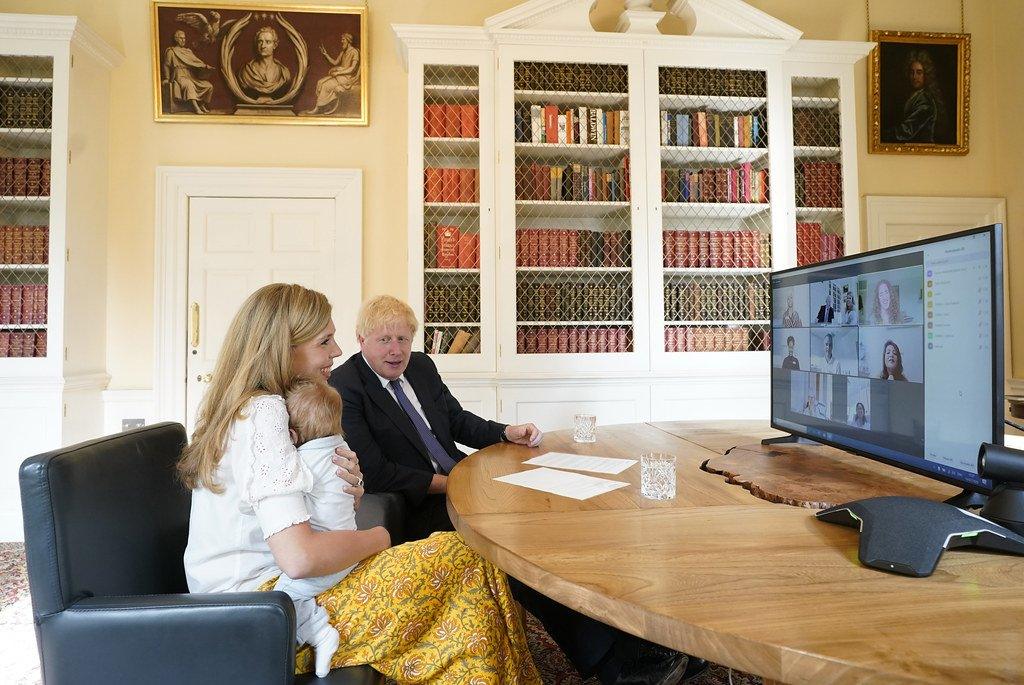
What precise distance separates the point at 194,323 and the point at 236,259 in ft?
1.50

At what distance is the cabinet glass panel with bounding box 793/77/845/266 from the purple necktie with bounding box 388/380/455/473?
2608 millimetres

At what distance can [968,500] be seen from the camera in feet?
3.26

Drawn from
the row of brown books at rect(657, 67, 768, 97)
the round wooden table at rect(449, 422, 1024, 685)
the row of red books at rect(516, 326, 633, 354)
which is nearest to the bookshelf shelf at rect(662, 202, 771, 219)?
the row of brown books at rect(657, 67, 768, 97)

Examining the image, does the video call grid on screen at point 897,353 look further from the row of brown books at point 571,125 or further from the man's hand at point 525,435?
the row of brown books at point 571,125

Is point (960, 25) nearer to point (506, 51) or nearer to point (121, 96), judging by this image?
point (506, 51)

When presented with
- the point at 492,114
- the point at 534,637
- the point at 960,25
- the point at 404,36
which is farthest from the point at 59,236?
the point at 960,25

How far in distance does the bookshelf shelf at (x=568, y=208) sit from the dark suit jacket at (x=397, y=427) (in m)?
1.40

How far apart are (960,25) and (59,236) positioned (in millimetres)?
5846

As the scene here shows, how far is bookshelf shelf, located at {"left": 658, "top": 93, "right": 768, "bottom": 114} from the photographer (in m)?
3.47

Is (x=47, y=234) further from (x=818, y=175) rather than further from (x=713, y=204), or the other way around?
(x=818, y=175)

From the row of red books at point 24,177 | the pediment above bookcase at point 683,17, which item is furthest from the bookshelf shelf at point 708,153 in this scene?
the row of red books at point 24,177

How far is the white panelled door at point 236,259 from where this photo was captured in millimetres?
3562

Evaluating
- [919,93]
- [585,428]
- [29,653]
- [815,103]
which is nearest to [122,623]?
[585,428]

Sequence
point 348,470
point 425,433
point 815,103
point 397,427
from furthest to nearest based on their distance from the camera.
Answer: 1. point 815,103
2. point 425,433
3. point 397,427
4. point 348,470
